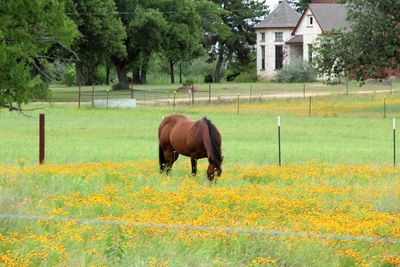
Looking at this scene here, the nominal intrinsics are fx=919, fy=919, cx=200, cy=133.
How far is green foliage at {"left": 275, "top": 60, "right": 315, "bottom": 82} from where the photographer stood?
98250 millimetres

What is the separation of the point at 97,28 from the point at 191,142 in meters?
47.8

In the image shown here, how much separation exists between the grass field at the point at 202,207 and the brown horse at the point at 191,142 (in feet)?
1.32

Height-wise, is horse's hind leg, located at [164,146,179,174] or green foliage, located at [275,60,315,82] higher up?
green foliage, located at [275,60,315,82]

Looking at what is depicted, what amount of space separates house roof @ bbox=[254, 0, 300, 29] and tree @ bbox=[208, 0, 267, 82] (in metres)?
5.17

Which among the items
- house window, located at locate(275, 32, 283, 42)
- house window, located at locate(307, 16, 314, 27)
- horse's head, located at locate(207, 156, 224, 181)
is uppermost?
house window, located at locate(307, 16, 314, 27)

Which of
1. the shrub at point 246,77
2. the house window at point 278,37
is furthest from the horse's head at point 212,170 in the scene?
the house window at point 278,37

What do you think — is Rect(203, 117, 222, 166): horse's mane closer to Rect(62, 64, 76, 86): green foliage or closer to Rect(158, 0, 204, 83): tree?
Rect(158, 0, 204, 83): tree

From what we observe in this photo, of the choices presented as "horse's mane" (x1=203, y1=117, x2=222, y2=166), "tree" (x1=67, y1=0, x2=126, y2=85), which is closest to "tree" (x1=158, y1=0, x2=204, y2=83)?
"tree" (x1=67, y1=0, x2=126, y2=85)

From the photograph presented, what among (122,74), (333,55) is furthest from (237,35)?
(333,55)

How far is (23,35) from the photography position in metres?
15.5

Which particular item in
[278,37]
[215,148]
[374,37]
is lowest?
[215,148]

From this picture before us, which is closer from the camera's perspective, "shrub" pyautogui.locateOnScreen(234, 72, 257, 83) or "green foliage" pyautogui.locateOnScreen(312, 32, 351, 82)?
"green foliage" pyautogui.locateOnScreen(312, 32, 351, 82)

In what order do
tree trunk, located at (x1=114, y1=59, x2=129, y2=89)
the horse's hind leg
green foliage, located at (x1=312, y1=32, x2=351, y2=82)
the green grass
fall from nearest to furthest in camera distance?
the horse's hind leg < the green grass < green foliage, located at (x1=312, y1=32, x2=351, y2=82) < tree trunk, located at (x1=114, y1=59, x2=129, y2=89)

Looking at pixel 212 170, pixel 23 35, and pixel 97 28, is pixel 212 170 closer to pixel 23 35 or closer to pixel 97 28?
pixel 23 35
